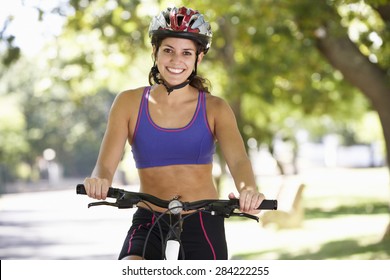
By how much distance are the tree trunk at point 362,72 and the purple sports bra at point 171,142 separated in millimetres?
10503

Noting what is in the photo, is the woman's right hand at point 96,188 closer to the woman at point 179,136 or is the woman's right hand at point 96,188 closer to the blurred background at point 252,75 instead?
the woman at point 179,136

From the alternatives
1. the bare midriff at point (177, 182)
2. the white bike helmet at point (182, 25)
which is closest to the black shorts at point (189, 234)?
the bare midriff at point (177, 182)

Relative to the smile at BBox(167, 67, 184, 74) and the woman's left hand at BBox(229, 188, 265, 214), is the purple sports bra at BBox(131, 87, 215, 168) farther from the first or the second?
the woman's left hand at BBox(229, 188, 265, 214)

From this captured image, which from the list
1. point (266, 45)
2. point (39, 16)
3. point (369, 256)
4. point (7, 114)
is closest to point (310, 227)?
point (266, 45)

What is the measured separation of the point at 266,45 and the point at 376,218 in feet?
16.2

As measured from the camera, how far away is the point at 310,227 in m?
19.5

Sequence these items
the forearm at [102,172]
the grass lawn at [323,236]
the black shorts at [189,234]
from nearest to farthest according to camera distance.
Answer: the black shorts at [189,234]
the forearm at [102,172]
the grass lawn at [323,236]

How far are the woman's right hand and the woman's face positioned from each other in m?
0.79

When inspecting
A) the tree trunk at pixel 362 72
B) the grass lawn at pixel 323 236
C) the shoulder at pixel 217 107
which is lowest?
the grass lawn at pixel 323 236

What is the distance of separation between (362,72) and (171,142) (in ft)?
35.1

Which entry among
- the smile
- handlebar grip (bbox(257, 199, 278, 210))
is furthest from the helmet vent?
handlebar grip (bbox(257, 199, 278, 210))

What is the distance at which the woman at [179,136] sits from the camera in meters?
4.13

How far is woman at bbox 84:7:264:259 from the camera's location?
163 inches

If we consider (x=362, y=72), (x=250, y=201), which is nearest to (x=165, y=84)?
(x=250, y=201)
